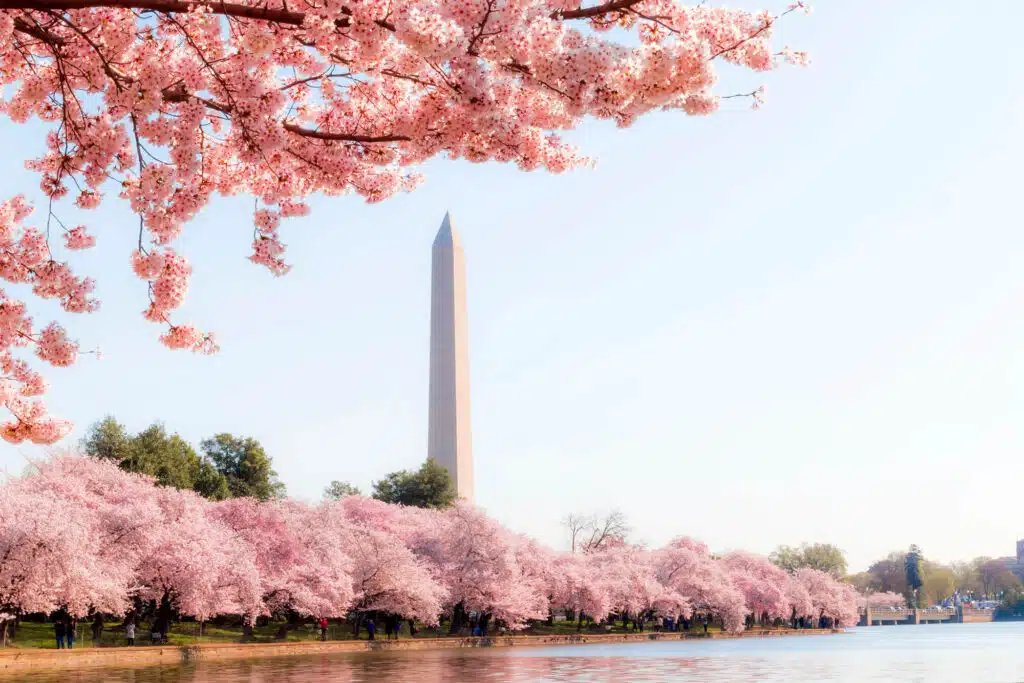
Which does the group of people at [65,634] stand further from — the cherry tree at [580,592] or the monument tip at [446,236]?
the monument tip at [446,236]

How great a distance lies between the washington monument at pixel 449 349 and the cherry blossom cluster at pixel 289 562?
20.3 feet

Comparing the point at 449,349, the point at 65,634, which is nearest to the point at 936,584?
the point at 449,349

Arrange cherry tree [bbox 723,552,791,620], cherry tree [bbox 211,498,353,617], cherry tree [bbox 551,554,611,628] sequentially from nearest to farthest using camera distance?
cherry tree [bbox 211,498,353,617]
cherry tree [bbox 551,554,611,628]
cherry tree [bbox 723,552,791,620]

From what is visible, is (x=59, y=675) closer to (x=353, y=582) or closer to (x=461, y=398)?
(x=353, y=582)

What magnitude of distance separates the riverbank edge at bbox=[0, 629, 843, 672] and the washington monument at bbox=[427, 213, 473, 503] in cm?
1652

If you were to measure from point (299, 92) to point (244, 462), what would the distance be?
61236mm

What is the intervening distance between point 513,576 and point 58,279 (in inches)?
1887

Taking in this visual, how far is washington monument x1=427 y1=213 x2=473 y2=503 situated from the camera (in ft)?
223

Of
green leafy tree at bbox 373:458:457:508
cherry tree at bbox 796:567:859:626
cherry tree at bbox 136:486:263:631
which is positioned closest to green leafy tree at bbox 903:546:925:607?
cherry tree at bbox 796:567:859:626

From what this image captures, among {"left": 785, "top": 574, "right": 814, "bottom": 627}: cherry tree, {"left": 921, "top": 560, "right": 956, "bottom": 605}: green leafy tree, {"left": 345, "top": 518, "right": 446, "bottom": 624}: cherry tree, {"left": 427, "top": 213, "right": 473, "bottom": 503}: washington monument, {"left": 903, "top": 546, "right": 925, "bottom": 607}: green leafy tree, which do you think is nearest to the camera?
{"left": 345, "top": 518, "right": 446, "bottom": 624}: cherry tree

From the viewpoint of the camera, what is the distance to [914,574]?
14562 cm

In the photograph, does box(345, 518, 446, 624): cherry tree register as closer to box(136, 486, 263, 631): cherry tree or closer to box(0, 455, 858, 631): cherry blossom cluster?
box(0, 455, 858, 631): cherry blossom cluster

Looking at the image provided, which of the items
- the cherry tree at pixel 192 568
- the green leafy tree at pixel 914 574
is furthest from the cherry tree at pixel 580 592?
the green leafy tree at pixel 914 574

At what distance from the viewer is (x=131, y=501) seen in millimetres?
42969
